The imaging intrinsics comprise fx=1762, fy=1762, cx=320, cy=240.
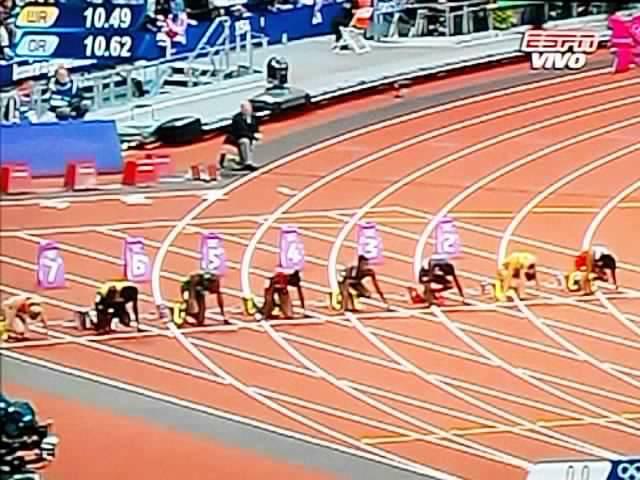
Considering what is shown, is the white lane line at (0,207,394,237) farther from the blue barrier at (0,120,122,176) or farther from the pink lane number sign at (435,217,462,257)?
the pink lane number sign at (435,217,462,257)

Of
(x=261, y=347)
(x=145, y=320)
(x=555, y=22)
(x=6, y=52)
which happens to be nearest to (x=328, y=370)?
(x=261, y=347)

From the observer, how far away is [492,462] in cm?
420

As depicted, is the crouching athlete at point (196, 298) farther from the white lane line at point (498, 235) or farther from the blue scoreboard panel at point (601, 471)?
the blue scoreboard panel at point (601, 471)

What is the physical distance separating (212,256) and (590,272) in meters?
1.29

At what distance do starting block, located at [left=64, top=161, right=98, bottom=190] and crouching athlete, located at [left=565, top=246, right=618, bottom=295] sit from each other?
1.86 metres

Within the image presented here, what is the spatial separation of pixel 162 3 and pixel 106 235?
4.50 ft

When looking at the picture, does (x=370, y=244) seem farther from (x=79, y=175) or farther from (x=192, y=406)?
(x=192, y=406)

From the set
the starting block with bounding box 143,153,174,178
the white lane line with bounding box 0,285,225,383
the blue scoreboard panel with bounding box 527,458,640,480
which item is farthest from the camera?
the starting block with bounding box 143,153,174,178

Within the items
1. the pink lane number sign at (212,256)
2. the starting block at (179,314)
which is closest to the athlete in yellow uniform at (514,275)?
the pink lane number sign at (212,256)

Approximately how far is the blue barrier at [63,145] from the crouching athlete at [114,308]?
17.1 inches

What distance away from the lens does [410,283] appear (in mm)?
5969

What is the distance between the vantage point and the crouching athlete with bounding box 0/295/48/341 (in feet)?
16.7

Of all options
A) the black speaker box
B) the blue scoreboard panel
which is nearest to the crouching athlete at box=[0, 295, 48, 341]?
the blue scoreboard panel

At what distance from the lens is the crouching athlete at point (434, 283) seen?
5.80 metres
